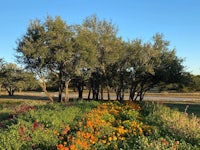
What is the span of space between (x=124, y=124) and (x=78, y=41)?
20897 mm

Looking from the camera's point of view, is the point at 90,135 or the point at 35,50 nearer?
the point at 90,135

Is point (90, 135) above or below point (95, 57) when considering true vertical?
below

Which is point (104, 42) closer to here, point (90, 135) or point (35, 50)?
point (35, 50)

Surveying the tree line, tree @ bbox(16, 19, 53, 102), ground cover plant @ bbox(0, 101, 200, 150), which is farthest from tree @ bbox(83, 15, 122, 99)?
ground cover plant @ bbox(0, 101, 200, 150)

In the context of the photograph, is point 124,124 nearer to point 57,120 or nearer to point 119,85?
point 57,120

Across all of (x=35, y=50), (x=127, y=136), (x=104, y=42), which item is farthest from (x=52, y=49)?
(x=127, y=136)

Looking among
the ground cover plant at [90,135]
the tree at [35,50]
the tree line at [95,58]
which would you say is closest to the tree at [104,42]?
the tree line at [95,58]

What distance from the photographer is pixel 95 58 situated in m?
31.6

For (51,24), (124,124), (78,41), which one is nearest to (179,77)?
(78,41)

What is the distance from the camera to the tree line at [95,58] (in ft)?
95.3

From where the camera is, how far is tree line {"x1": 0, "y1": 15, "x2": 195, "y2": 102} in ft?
95.3

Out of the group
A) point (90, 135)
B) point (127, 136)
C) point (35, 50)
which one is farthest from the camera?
point (35, 50)

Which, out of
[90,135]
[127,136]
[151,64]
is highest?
[151,64]

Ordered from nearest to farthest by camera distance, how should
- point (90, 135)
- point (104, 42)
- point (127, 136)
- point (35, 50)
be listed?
point (90, 135) < point (127, 136) < point (35, 50) < point (104, 42)
